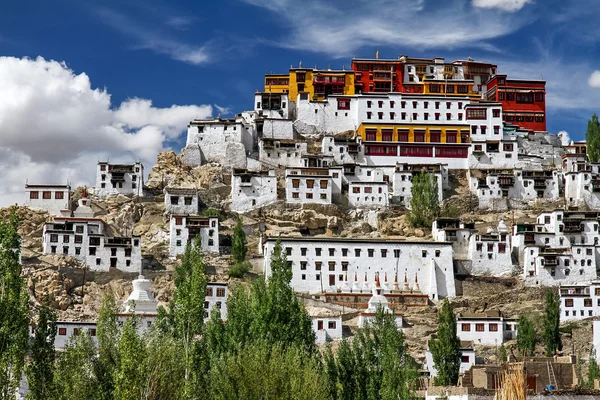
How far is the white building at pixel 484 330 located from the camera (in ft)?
A: 219

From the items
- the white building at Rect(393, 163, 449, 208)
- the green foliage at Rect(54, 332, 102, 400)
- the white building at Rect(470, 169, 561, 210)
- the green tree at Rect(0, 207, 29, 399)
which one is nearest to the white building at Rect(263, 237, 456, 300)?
the white building at Rect(393, 163, 449, 208)

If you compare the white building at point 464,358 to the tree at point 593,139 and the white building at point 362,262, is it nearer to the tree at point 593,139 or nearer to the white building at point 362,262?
the white building at point 362,262

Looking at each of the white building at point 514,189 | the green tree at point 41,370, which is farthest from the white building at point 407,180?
the green tree at point 41,370

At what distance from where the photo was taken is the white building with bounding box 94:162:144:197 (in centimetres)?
8225

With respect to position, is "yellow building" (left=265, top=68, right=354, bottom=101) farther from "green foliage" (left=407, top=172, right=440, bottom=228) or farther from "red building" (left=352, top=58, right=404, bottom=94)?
"green foliage" (left=407, top=172, right=440, bottom=228)

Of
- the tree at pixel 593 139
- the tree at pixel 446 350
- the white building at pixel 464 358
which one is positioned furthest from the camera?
the tree at pixel 593 139

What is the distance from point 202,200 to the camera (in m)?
81.8

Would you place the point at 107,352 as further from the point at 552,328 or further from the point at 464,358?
the point at 552,328

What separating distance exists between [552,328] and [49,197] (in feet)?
127

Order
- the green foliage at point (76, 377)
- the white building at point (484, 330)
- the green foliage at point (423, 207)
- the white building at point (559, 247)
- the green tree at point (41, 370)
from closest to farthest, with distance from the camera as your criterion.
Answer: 1. the green foliage at point (76, 377)
2. the green tree at point (41, 370)
3. the white building at point (484, 330)
4. the white building at point (559, 247)
5. the green foliage at point (423, 207)

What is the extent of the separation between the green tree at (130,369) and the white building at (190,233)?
42.1m

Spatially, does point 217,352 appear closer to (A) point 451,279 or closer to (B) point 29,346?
(B) point 29,346

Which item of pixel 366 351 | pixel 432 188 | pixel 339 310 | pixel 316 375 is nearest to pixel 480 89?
pixel 432 188

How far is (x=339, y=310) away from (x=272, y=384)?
35.6 meters
